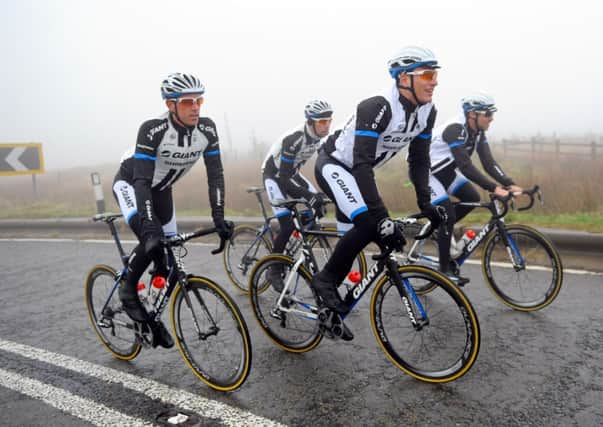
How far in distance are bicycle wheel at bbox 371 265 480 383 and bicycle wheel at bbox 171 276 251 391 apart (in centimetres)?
95

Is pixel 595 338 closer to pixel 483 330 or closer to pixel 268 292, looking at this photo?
pixel 483 330

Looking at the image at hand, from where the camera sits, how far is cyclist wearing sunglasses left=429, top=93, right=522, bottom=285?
17.2 feet

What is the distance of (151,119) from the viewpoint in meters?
4.02

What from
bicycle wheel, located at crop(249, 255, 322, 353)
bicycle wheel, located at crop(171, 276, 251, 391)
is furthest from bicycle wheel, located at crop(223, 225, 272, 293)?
bicycle wheel, located at crop(171, 276, 251, 391)

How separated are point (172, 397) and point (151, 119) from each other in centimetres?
202

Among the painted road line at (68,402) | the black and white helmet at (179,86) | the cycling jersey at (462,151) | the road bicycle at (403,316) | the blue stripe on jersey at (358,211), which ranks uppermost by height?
A: the black and white helmet at (179,86)

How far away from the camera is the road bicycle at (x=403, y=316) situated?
3377mm

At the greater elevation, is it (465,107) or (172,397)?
(465,107)

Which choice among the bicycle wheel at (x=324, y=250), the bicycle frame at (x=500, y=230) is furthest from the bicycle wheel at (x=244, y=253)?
the bicycle frame at (x=500, y=230)

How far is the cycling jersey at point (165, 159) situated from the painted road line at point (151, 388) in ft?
3.64

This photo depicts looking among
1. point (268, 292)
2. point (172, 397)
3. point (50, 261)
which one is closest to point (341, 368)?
point (268, 292)

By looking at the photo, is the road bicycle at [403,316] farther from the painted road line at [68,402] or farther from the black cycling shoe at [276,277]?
the painted road line at [68,402]

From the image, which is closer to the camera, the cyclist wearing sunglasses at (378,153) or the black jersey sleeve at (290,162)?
the cyclist wearing sunglasses at (378,153)

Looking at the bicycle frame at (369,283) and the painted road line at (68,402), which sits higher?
the bicycle frame at (369,283)
